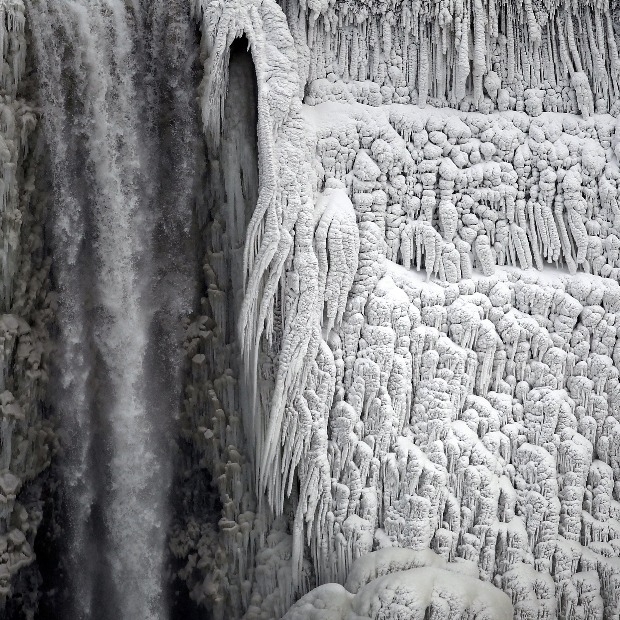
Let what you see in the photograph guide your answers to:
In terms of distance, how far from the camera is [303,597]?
14.9 feet

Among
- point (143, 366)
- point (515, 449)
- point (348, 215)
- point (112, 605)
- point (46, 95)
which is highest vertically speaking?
point (46, 95)

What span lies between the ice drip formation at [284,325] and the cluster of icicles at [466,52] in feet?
0.07

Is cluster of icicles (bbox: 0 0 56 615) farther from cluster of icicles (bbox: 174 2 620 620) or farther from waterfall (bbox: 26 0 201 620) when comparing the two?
cluster of icicles (bbox: 174 2 620 620)

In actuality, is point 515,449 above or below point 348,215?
below

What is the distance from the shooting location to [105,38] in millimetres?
4750

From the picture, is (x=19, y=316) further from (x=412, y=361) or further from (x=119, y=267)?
(x=412, y=361)

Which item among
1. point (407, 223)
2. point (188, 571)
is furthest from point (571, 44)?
point (188, 571)

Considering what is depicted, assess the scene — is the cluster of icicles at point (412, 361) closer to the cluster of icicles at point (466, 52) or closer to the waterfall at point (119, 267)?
the cluster of icicles at point (466, 52)

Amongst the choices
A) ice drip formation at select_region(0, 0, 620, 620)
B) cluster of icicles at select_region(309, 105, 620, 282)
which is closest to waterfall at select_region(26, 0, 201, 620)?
ice drip formation at select_region(0, 0, 620, 620)

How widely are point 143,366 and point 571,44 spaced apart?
3.20 metres

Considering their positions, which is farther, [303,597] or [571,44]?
[571,44]

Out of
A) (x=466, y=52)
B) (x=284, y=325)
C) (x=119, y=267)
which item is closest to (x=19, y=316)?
(x=119, y=267)

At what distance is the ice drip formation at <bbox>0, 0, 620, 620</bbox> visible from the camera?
4652 mm

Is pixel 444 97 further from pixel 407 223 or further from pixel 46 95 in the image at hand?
pixel 46 95
